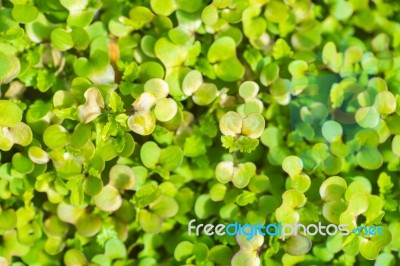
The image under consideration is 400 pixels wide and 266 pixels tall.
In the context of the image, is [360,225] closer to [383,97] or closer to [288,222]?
[288,222]

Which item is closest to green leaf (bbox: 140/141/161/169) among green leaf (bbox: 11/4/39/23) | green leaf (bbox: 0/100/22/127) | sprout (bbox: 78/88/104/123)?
sprout (bbox: 78/88/104/123)

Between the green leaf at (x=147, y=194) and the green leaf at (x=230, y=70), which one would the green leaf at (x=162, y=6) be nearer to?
the green leaf at (x=230, y=70)

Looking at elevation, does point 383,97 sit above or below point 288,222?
above

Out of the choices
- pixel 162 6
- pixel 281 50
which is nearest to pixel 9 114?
pixel 162 6

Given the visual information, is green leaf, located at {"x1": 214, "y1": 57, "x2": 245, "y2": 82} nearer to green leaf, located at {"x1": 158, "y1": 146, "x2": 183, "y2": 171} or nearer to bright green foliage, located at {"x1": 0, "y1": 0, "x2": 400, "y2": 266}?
bright green foliage, located at {"x1": 0, "y1": 0, "x2": 400, "y2": 266}

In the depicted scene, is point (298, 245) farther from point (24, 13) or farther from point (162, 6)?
point (24, 13)

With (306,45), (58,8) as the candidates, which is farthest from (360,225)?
(58,8)

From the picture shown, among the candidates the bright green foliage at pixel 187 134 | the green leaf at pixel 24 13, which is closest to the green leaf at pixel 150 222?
the bright green foliage at pixel 187 134

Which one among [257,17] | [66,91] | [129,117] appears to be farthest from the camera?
[257,17]
